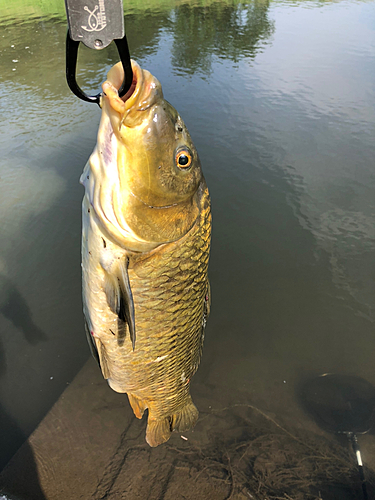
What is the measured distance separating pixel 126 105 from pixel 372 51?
12.1 meters

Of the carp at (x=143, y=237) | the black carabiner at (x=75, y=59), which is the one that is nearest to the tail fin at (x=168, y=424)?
the carp at (x=143, y=237)

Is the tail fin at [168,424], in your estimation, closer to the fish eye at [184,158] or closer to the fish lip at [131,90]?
the fish eye at [184,158]

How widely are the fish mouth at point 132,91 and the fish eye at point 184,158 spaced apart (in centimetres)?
23

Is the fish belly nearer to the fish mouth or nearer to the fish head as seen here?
the fish head

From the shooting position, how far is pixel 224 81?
29.0 feet

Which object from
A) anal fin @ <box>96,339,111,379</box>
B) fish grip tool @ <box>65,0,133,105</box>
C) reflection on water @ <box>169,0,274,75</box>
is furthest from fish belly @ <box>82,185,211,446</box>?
reflection on water @ <box>169,0,274,75</box>

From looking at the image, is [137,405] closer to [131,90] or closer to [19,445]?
[19,445]

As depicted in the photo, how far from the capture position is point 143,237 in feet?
4.58

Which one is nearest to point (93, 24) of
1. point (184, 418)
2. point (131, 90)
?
point (131, 90)

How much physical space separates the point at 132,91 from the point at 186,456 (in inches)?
120

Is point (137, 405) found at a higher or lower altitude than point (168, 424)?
higher

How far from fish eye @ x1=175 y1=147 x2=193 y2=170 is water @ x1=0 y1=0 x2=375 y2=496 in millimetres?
2768

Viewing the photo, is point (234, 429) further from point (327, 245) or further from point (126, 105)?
point (126, 105)

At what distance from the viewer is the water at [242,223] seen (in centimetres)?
354
